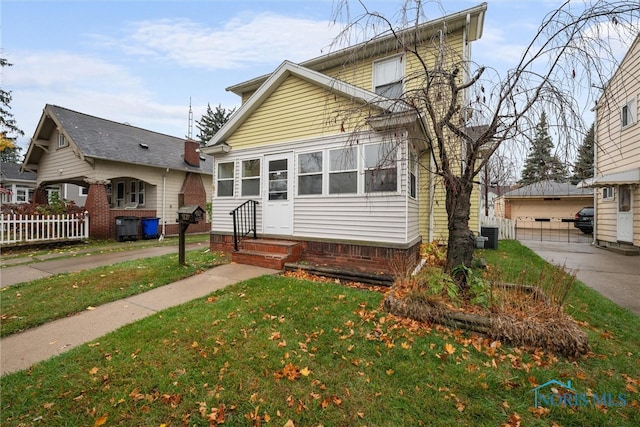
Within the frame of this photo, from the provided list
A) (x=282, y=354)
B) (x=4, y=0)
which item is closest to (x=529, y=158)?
(x=282, y=354)

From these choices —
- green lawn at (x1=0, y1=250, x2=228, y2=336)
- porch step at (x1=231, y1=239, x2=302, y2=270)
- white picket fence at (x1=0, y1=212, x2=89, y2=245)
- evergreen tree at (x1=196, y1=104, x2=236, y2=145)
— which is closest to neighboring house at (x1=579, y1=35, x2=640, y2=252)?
porch step at (x1=231, y1=239, x2=302, y2=270)

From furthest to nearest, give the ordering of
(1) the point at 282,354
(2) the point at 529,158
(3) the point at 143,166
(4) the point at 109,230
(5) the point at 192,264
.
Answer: (3) the point at 143,166 < (4) the point at 109,230 < (5) the point at 192,264 < (2) the point at 529,158 < (1) the point at 282,354

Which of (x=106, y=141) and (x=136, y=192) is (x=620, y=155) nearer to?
(x=106, y=141)

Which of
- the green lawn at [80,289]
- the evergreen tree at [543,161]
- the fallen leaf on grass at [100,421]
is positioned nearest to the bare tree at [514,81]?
the evergreen tree at [543,161]

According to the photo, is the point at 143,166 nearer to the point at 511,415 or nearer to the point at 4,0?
the point at 4,0

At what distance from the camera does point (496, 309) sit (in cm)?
362

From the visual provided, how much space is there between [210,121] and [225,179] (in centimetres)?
3901

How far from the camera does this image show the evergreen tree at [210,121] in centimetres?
4262

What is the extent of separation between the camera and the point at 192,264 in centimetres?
704

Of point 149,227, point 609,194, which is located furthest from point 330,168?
point 609,194

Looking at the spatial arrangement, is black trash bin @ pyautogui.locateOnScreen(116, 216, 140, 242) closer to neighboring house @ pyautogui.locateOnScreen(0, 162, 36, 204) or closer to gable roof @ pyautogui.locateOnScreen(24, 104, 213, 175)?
gable roof @ pyautogui.locateOnScreen(24, 104, 213, 175)

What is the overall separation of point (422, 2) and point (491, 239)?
839 cm

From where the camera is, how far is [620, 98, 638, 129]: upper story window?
29.4 ft

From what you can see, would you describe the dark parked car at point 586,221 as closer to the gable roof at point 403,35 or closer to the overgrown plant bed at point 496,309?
the gable roof at point 403,35
